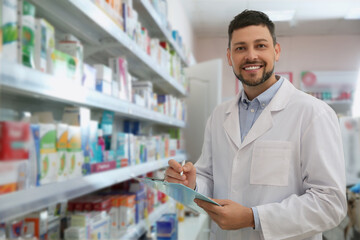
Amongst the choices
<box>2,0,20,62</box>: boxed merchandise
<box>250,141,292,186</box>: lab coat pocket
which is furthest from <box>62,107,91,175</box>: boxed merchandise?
<box>250,141,292,186</box>: lab coat pocket

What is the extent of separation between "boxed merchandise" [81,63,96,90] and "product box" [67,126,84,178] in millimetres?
207

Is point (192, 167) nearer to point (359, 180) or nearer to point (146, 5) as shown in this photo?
point (146, 5)

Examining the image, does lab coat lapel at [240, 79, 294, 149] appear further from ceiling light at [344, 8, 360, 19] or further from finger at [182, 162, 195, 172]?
ceiling light at [344, 8, 360, 19]

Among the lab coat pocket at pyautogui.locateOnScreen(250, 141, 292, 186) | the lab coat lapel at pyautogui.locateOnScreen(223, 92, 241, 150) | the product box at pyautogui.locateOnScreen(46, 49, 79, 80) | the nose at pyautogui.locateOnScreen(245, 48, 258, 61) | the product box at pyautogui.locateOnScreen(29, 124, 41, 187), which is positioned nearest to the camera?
the nose at pyautogui.locateOnScreen(245, 48, 258, 61)

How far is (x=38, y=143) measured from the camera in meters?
1.18

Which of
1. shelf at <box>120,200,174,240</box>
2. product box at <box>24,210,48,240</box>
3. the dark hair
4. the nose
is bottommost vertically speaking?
shelf at <box>120,200,174,240</box>

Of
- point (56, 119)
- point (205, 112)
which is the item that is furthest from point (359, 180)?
point (56, 119)

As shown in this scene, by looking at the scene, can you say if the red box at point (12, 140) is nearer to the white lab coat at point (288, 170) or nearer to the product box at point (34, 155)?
the product box at point (34, 155)

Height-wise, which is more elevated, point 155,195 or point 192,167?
point 192,167

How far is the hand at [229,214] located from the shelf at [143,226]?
48.1 inches

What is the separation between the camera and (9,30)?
96 centimetres

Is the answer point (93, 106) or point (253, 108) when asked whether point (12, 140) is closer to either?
point (253, 108)

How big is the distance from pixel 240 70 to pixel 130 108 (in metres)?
1.31

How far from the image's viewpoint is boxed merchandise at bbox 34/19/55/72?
1171mm
